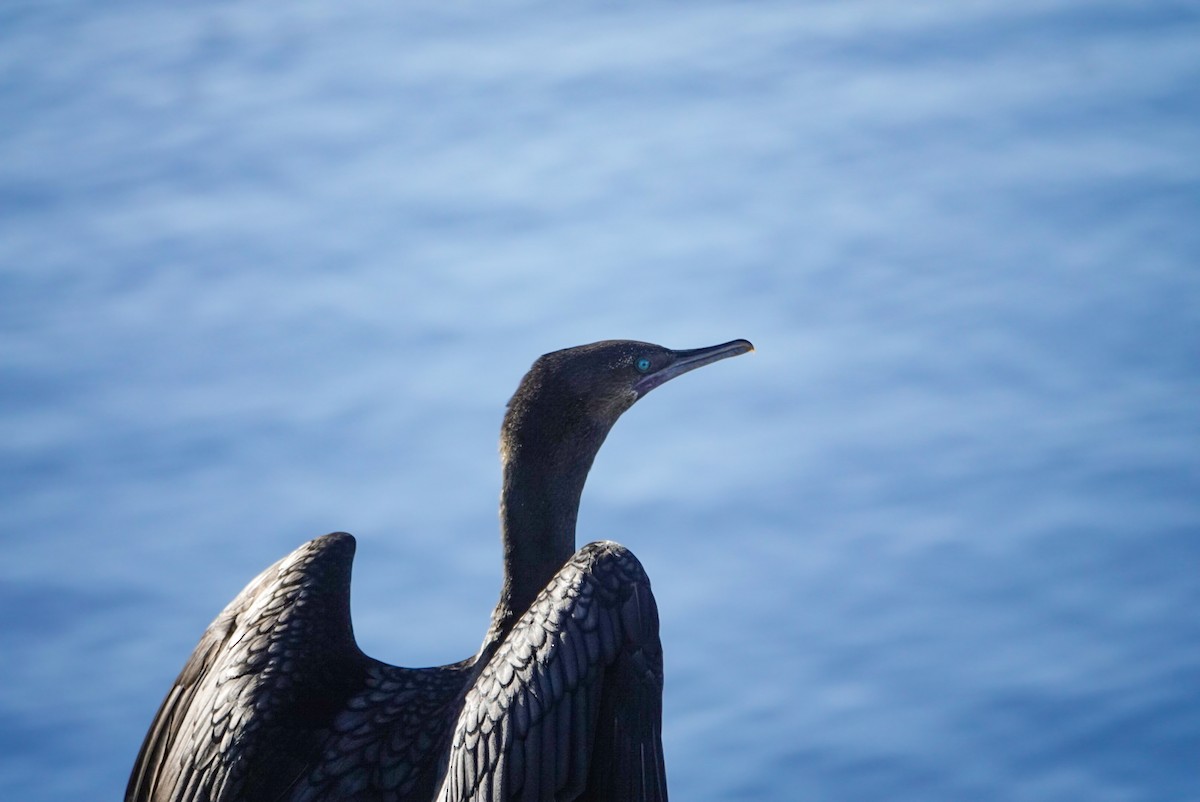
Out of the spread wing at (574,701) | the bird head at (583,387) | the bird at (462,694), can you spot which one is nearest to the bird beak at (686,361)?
the bird head at (583,387)

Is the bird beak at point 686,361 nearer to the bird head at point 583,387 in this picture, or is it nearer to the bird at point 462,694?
the bird head at point 583,387

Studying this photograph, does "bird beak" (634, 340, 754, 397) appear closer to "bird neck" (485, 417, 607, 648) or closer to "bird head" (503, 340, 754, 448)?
"bird head" (503, 340, 754, 448)

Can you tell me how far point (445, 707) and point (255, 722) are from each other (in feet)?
1.19

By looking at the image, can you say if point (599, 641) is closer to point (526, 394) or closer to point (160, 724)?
point (526, 394)

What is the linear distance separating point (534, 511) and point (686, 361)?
0.56 m

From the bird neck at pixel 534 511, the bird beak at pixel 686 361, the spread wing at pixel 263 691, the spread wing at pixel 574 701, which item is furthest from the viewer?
the bird beak at pixel 686 361

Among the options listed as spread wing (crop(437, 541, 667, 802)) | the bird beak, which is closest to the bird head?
the bird beak

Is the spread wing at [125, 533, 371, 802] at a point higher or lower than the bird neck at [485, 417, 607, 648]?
lower

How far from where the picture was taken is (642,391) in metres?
4.16

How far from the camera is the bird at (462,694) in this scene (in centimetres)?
342

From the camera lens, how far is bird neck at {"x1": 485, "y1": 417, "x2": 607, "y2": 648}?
12.8ft

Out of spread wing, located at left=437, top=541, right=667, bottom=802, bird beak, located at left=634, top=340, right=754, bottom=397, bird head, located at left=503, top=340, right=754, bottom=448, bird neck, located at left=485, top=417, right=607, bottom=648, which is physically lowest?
spread wing, located at left=437, top=541, right=667, bottom=802

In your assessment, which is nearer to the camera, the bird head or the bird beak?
the bird head

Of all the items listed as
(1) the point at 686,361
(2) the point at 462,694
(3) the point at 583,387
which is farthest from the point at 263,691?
(1) the point at 686,361
